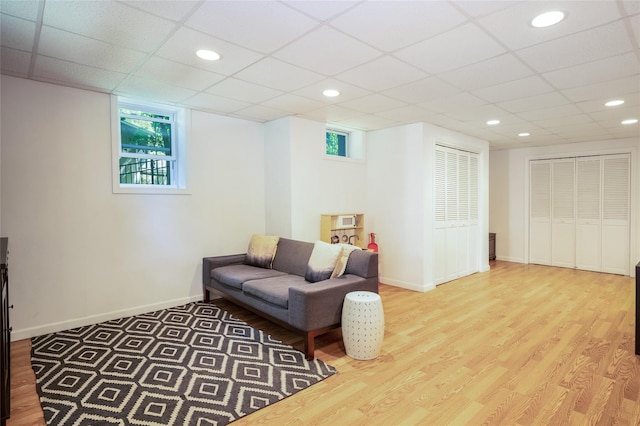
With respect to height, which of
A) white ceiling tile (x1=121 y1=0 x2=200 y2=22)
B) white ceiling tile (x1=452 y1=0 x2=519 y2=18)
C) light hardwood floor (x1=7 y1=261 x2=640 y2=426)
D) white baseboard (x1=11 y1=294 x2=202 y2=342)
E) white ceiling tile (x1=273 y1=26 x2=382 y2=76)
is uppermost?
white ceiling tile (x1=121 y1=0 x2=200 y2=22)

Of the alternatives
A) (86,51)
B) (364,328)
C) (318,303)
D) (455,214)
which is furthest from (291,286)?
(455,214)

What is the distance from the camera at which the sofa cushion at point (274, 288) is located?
3.25 meters

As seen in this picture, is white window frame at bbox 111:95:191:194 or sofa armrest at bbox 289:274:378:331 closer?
sofa armrest at bbox 289:274:378:331

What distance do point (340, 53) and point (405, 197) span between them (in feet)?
9.79

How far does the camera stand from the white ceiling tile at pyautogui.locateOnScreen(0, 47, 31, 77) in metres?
2.74

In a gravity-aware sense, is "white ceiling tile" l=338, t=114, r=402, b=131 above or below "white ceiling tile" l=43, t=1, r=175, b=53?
above

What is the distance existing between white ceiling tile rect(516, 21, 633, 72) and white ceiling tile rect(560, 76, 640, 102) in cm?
79

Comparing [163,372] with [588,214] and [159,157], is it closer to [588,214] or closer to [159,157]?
[159,157]

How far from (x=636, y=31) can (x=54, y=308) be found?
214 inches

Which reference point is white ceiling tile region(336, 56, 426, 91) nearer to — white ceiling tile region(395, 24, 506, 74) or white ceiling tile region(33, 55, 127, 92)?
white ceiling tile region(395, 24, 506, 74)

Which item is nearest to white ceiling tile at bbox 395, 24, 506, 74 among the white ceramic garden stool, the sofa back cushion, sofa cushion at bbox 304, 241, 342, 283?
sofa cushion at bbox 304, 241, 342, 283

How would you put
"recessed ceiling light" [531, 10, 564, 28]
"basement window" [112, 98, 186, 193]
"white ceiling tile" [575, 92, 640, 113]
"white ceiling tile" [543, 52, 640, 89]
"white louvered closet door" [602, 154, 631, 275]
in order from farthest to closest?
"white louvered closet door" [602, 154, 631, 275] < "basement window" [112, 98, 186, 193] < "white ceiling tile" [575, 92, 640, 113] < "white ceiling tile" [543, 52, 640, 89] < "recessed ceiling light" [531, 10, 564, 28]

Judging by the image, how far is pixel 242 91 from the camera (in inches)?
144

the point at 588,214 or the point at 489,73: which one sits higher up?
the point at 489,73
